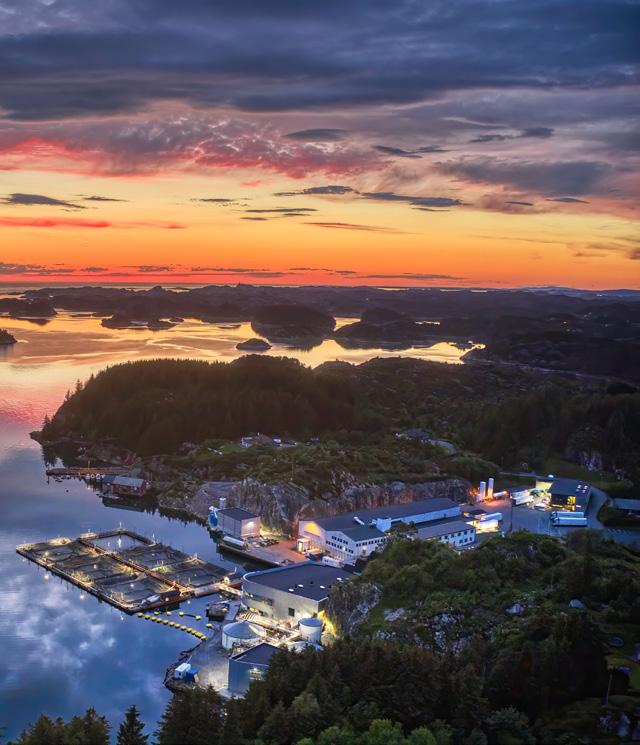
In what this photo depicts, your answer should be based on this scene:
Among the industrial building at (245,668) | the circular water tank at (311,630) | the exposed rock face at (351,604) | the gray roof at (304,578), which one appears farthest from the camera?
the gray roof at (304,578)

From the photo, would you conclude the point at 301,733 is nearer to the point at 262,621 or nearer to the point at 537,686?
the point at 537,686

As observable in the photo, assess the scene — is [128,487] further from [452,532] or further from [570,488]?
[570,488]

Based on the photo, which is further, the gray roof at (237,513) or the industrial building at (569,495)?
the industrial building at (569,495)

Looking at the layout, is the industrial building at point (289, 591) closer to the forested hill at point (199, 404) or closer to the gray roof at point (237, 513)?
the gray roof at point (237, 513)

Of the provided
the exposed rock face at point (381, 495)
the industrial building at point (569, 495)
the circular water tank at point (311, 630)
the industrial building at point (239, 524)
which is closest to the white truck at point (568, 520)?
the industrial building at point (569, 495)

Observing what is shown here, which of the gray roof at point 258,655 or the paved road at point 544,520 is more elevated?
the gray roof at point 258,655

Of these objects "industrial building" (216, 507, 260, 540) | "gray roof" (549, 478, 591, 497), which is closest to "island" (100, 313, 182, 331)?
"gray roof" (549, 478, 591, 497)

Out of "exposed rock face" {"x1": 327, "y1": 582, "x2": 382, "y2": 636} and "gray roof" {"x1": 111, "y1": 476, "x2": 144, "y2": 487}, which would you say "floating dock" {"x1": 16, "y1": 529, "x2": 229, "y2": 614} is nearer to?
"exposed rock face" {"x1": 327, "y1": 582, "x2": 382, "y2": 636}

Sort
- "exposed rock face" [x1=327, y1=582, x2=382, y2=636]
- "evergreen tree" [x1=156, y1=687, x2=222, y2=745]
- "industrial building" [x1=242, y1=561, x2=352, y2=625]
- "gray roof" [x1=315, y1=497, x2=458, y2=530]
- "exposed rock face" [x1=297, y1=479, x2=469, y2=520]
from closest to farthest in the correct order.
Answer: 1. "evergreen tree" [x1=156, y1=687, x2=222, y2=745]
2. "exposed rock face" [x1=327, y1=582, x2=382, y2=636]
3. "industrial building" [x1=242, y1=561, x2=352, y2=625]
4. "gray roof" [x1=315, y1=497, x2=458, y2=530]
5. "exposed rock face" [x1=297, y1=479, x2=469, y2=520]
